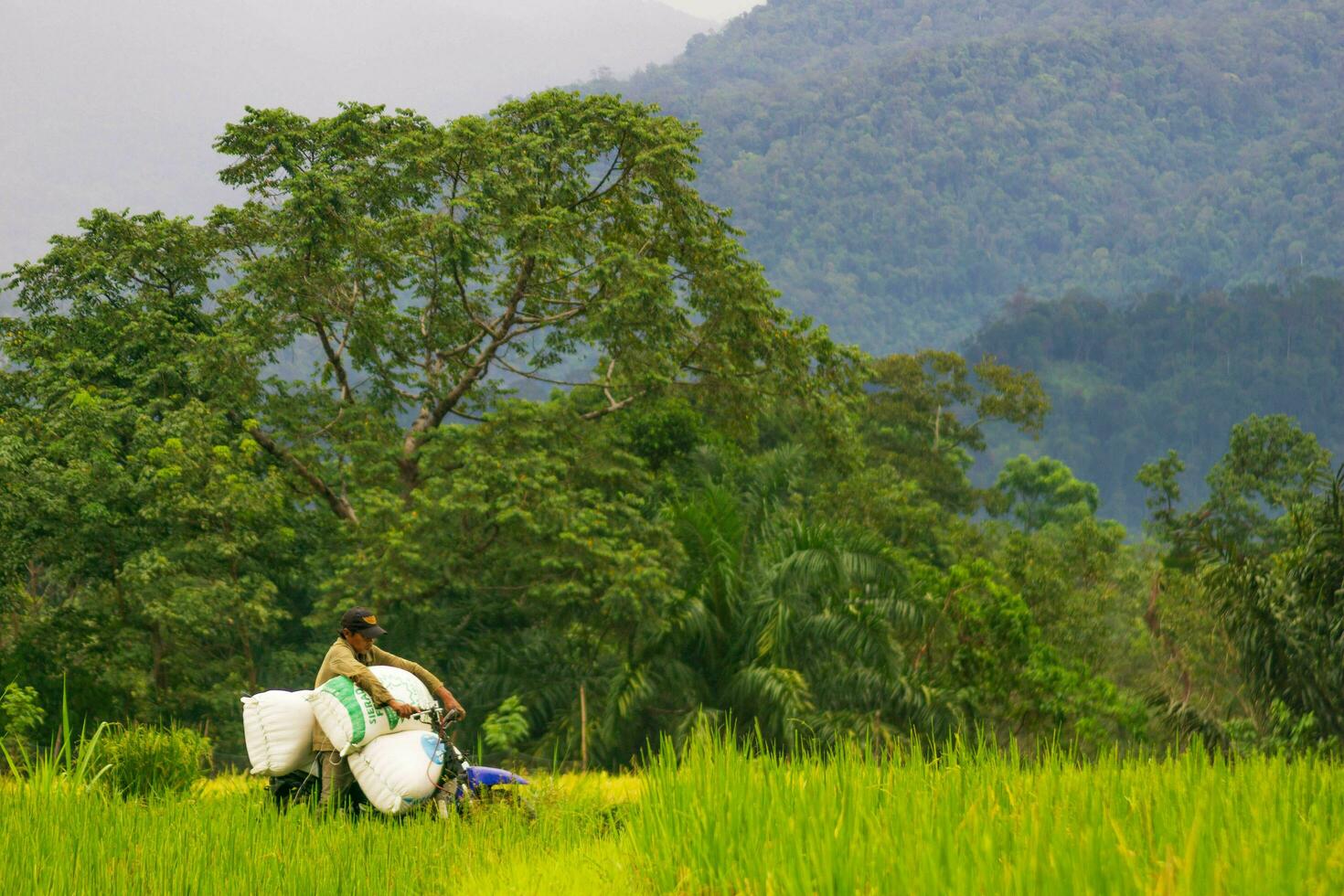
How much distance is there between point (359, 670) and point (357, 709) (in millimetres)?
256

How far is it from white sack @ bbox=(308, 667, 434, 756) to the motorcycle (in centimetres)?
15

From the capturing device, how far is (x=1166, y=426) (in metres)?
113

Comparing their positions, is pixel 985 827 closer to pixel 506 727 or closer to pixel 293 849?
pixel 293 849

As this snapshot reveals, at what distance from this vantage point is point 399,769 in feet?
22.0

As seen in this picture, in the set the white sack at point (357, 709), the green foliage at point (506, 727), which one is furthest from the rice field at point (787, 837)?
the green foliage at point (506, 727)

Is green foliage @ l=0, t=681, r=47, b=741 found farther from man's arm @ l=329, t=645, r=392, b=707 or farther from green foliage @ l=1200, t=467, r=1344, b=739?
green foliage @ l=1200, t=467, r=1344, b=739

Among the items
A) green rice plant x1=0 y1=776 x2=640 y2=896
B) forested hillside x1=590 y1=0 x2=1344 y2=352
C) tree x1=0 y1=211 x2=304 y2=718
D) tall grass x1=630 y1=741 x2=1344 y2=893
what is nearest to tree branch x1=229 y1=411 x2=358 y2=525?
tree x1=0 y1=211 x2=304 y2=718

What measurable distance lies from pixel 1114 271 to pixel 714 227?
457 ft

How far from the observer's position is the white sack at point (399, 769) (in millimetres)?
6668

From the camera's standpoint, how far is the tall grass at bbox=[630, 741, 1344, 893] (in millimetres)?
3072

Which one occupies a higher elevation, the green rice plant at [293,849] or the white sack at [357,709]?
the white sack at [357,709]

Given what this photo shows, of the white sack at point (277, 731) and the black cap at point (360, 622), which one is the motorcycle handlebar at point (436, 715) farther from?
the white sack at point (277, 731)

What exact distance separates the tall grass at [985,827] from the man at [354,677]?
2.08 meters

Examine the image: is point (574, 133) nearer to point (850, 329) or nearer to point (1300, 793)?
point (1300, 793)
